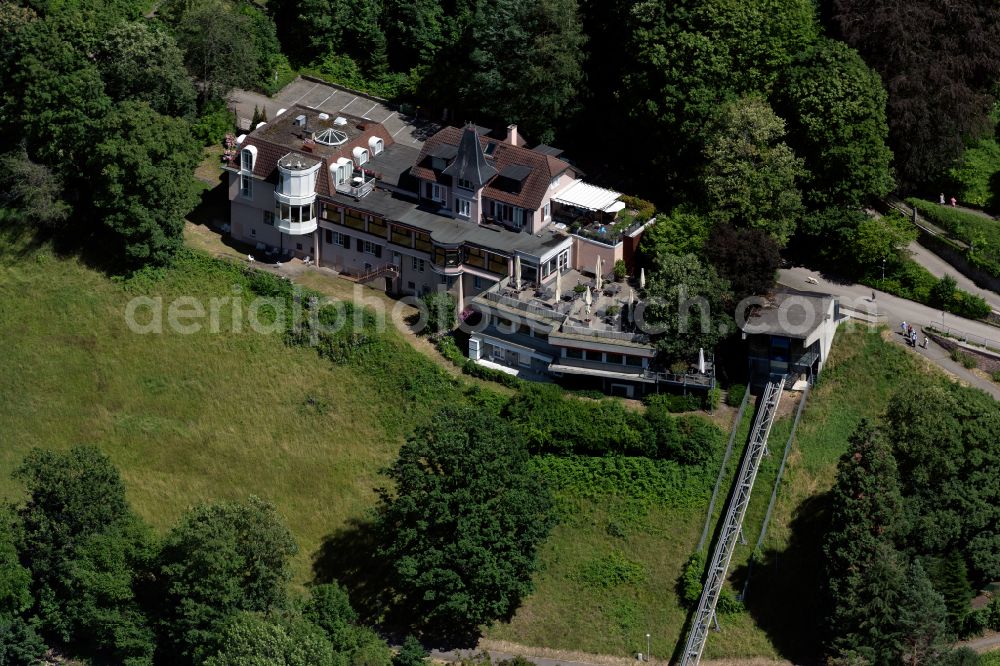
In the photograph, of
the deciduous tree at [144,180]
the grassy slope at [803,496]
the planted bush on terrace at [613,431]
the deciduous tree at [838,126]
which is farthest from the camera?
the deciduous tree at [144,180]

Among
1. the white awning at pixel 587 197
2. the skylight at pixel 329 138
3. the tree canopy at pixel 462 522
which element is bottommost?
the tree canopy at pixel 462 522

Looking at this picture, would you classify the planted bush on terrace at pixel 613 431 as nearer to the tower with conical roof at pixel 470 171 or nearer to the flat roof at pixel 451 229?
the flat roof at pixel 451 229

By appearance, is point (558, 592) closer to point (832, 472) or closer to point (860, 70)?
point (832, 472)

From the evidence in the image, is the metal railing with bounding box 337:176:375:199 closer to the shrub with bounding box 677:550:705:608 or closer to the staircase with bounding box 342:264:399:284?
the staircase with bounding box 342:264:399:284

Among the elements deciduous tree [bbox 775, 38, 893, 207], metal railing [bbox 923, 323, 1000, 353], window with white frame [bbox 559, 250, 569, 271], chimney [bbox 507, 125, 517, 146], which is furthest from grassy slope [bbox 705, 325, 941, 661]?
chimney [bbox 507, 125, 517, 146]

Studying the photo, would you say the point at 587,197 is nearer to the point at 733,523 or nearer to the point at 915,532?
the point at 733,523

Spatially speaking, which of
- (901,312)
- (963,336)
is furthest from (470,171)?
(963,336)

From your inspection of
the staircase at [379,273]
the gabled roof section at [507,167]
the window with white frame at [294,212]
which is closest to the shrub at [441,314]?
the staircase at [379,273]
